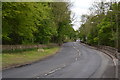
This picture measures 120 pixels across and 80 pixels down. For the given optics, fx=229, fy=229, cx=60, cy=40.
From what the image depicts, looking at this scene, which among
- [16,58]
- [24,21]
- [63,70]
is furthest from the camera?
[24,21]

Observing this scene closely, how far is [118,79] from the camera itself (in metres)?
12.9

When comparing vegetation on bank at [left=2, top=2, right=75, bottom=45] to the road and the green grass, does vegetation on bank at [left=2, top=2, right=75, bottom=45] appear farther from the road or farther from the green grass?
the road

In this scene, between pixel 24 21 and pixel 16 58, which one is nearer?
pixel 16 58

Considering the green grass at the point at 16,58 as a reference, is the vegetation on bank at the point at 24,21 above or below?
above

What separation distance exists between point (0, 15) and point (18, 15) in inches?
139

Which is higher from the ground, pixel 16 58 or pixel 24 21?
pixel 24 21

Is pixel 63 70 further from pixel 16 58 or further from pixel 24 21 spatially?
pixel 24 21

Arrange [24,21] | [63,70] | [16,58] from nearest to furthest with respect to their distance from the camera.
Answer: [63,70] → [16,58] → [24,21]

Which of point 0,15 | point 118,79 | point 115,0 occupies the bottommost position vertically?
point 118,79

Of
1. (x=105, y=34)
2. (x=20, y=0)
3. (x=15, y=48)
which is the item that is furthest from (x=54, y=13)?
(x=20, y=0)

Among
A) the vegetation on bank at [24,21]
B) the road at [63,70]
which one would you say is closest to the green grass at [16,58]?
the road at [63,70]

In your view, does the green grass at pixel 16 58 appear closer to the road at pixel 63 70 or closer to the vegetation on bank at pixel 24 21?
the road at pixel 63 70

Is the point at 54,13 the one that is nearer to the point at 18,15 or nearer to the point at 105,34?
the point at 105,34

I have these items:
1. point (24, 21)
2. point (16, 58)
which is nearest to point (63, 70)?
point (16, 58)
